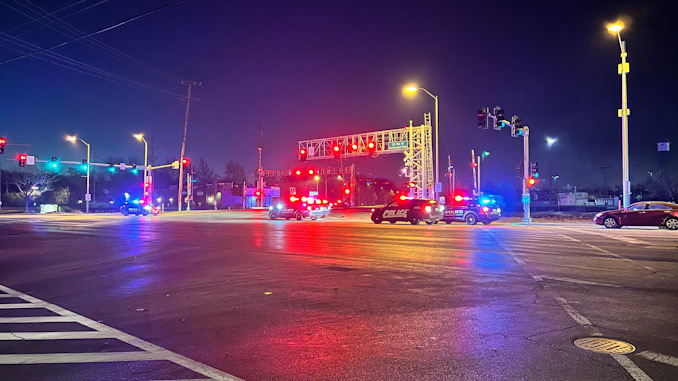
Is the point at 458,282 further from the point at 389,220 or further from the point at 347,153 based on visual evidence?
the point at 347,153

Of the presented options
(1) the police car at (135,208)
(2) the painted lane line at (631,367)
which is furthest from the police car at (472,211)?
(1) the police car at (135,208)

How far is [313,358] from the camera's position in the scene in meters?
4.95

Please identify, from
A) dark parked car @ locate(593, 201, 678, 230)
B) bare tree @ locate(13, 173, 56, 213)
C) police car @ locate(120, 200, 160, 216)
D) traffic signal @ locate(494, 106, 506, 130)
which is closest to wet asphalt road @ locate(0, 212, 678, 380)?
dark parked car @ locate(593, 201, 678, 230)

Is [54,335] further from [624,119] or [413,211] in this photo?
[624,119]

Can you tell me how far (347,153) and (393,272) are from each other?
42.2 m

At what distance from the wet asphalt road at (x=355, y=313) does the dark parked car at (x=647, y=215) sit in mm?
10534

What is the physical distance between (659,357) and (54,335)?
7.28m

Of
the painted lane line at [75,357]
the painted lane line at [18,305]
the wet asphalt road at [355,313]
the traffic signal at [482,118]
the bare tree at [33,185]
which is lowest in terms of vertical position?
the painted lane line at [18,305]

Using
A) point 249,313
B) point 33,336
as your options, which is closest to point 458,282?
point 249,313

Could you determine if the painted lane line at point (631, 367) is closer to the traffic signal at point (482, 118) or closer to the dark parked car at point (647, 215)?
the dark parked car at point (647, 215)

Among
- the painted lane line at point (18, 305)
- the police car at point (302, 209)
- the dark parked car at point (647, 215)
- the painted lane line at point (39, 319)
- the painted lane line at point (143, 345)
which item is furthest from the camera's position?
the police car at point (302, 209)

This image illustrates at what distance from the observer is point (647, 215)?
22594 millimetres

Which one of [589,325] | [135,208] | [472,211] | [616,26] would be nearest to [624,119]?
[616,26]

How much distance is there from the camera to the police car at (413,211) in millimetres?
27984
